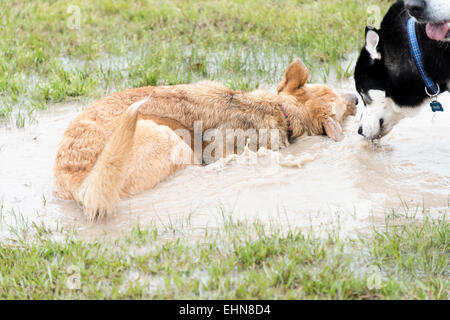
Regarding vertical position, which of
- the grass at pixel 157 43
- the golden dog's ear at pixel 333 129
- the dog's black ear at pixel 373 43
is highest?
the grass at pixel 157 43

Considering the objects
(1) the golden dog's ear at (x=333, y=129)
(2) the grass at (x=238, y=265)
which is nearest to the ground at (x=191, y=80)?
(2) the grass at (x=238, y=265)

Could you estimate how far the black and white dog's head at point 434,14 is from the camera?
3928 mm

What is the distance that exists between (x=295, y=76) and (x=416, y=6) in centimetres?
172

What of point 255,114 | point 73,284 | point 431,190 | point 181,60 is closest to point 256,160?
point 255,114

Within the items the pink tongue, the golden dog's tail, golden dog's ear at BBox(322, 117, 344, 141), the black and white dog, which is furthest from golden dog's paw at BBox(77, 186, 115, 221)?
the pink tongue

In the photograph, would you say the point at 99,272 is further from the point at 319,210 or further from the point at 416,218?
the point at 416,218

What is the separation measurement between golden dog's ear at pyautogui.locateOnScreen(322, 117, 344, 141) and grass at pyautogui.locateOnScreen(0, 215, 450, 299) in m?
1.67

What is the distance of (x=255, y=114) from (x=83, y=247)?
2.30 metres

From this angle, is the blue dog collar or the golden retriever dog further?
the blue dog collar

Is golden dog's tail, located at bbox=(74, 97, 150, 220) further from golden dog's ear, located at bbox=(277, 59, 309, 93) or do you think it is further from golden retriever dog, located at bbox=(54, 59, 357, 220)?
golden dog's ear, located at bbox=(277, 59, 309, 93)

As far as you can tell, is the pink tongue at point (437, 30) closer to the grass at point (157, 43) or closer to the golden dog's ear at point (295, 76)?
the golden dog's ear at point (295, 76)

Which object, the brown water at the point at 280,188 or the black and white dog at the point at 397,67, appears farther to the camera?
the black and white dog at the point at 397,67

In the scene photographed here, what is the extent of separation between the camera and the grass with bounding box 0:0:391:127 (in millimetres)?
6930

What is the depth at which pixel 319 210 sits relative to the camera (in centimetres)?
398
